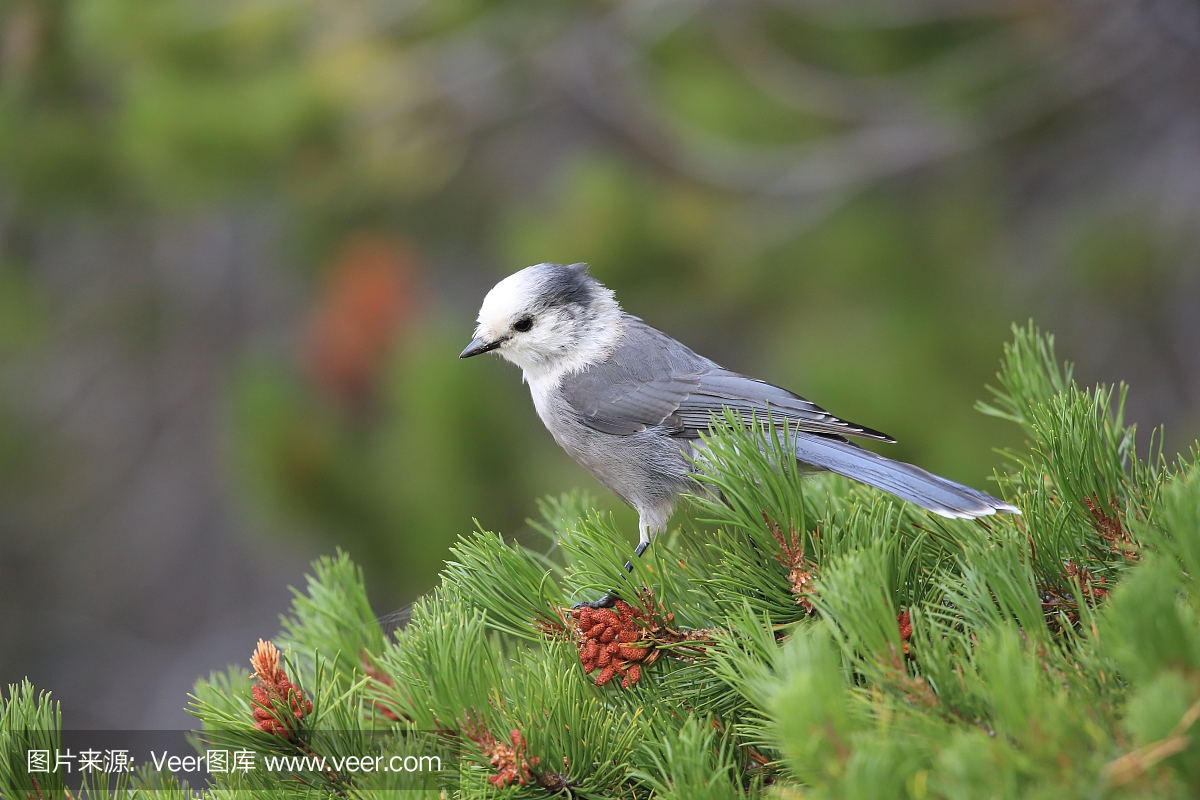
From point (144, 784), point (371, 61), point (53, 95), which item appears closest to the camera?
point (144, 784)

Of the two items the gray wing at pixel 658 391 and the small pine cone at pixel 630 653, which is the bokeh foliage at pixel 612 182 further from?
the small pine cone at pixel 630 653

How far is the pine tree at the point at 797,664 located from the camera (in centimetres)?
61

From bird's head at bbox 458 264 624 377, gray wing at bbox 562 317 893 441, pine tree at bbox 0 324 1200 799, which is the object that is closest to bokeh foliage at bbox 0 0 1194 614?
bird's head at bbox 458 264 624 377

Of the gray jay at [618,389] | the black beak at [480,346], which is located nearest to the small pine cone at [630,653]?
the gray jay at [618,389]

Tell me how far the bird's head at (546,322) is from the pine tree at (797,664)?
0.80 meters

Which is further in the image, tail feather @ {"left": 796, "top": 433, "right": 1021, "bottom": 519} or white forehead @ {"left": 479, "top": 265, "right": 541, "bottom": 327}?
white forehead @ {"left": 479, "top": 265, "right": 541, "bottom": 327}

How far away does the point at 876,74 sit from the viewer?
11.0 ft

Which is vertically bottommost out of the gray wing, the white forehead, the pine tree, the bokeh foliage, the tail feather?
the pine tree

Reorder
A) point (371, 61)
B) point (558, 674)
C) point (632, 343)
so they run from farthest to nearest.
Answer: point (371, 61) < point (632, 343) < point (558, 674)

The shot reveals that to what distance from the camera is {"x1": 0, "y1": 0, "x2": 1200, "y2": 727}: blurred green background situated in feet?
8.93

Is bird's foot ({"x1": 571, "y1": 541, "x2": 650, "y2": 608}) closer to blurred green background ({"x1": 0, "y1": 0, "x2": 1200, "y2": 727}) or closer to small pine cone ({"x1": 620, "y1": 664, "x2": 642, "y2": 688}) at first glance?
small pine cone ({"x1": 620, "y1": 664, "x2": 642, "y2": 688})

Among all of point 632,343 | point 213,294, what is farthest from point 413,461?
point 213,294

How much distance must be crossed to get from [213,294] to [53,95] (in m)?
2.09

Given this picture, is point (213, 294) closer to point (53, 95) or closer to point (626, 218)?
point (53, 95)
